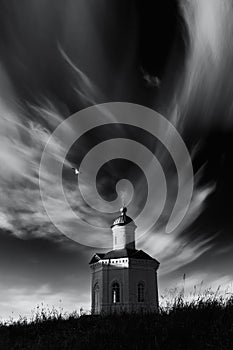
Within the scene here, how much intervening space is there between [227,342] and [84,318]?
5.30 meters

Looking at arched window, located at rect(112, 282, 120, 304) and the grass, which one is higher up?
arched window, located at rect(112, 282, 120, 304)

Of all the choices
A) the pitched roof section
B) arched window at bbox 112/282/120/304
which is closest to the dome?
the pitched roof section

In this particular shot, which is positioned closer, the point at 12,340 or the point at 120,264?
the point at 12,340

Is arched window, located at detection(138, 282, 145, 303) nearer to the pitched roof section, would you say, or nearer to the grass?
the pitched roof section

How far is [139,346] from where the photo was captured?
19.6 ft

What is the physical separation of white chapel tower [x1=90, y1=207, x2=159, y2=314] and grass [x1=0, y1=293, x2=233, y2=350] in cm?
2208

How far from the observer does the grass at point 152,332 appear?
5957mm

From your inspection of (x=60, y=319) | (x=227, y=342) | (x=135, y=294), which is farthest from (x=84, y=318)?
(x=135, y=294)

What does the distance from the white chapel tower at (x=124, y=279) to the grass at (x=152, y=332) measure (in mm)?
22078

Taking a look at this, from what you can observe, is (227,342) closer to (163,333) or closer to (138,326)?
(163,333)

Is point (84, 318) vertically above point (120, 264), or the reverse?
point (120, 264)

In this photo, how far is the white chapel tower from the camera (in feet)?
98.8

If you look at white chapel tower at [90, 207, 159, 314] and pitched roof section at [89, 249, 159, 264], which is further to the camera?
pitched roof section at [89, 249, 159, 264]

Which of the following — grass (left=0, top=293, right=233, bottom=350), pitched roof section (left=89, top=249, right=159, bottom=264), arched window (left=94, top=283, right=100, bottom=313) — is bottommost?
grass (left=0, top=293, right=233, bottom=350)
